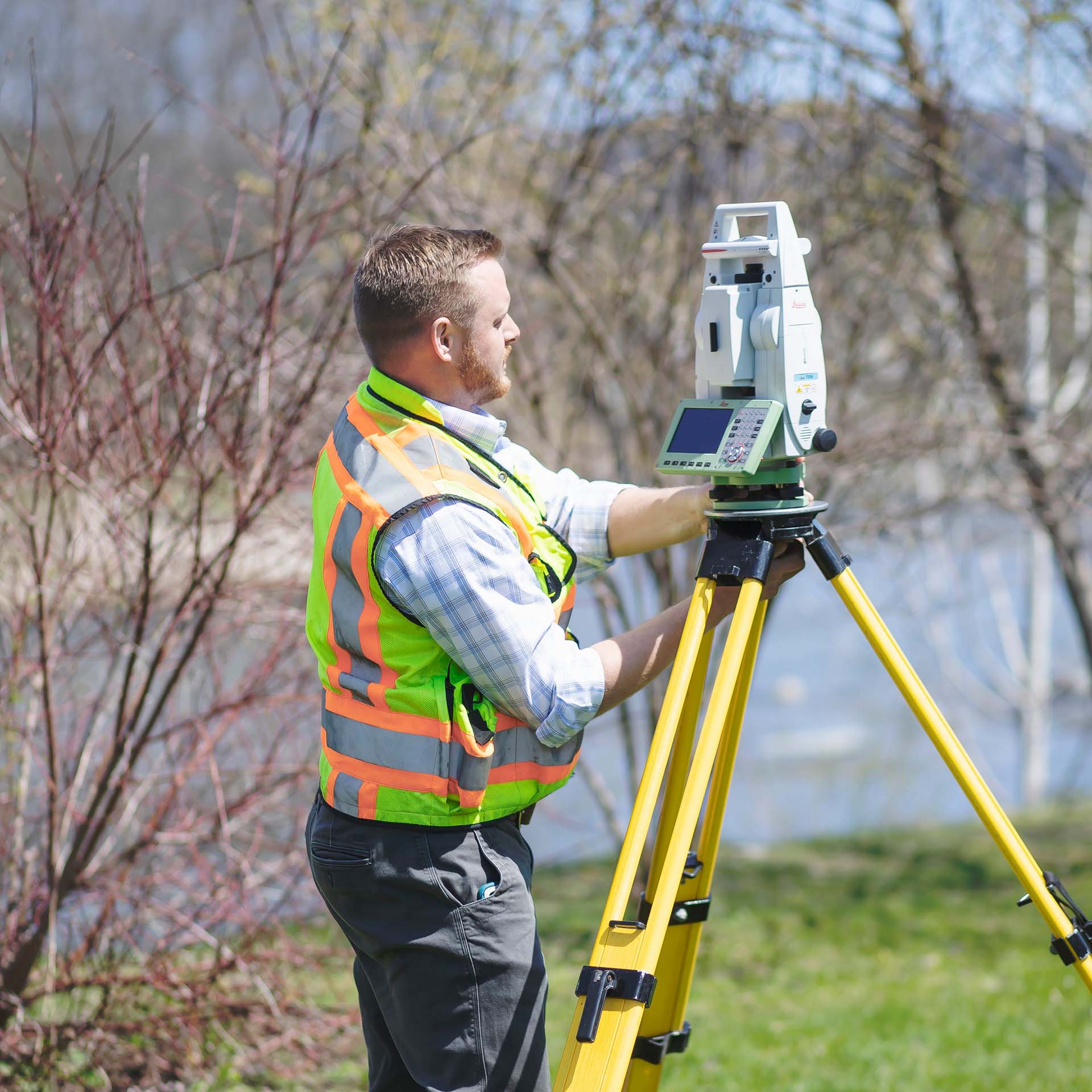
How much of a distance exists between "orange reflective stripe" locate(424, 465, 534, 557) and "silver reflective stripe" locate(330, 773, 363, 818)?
456 mm

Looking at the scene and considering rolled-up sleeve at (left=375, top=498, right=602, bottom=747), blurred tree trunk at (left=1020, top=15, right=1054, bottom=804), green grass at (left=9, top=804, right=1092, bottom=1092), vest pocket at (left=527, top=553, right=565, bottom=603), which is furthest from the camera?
blurred tree trunk at (left=1020, top=15, right=1054, bottom=804)

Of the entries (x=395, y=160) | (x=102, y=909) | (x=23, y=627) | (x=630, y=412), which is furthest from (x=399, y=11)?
(x=102, y=909)

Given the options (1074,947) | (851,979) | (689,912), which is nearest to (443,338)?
(689,912)

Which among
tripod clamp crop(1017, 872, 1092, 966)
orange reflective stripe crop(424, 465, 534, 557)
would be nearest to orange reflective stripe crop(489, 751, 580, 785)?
orange reflective stripe crop(424, 465, 534, 557)

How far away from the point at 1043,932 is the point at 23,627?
14.3 feet

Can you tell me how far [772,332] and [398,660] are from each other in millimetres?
825

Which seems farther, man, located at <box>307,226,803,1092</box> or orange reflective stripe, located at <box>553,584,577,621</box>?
orange reflective stripe, located at <box>553,584,577,621</box>

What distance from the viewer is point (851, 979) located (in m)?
4.77

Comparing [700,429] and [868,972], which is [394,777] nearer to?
[700,429]

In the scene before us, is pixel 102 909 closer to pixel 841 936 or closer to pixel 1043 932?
pixel 841 936

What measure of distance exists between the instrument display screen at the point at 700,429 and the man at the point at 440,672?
0.29 meters

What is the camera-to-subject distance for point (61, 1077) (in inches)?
124

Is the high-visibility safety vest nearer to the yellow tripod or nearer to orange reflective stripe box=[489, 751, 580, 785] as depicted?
orange reflective stripe box=[489, 751, 580, 785]

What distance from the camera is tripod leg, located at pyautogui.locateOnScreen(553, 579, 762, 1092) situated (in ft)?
5.87
